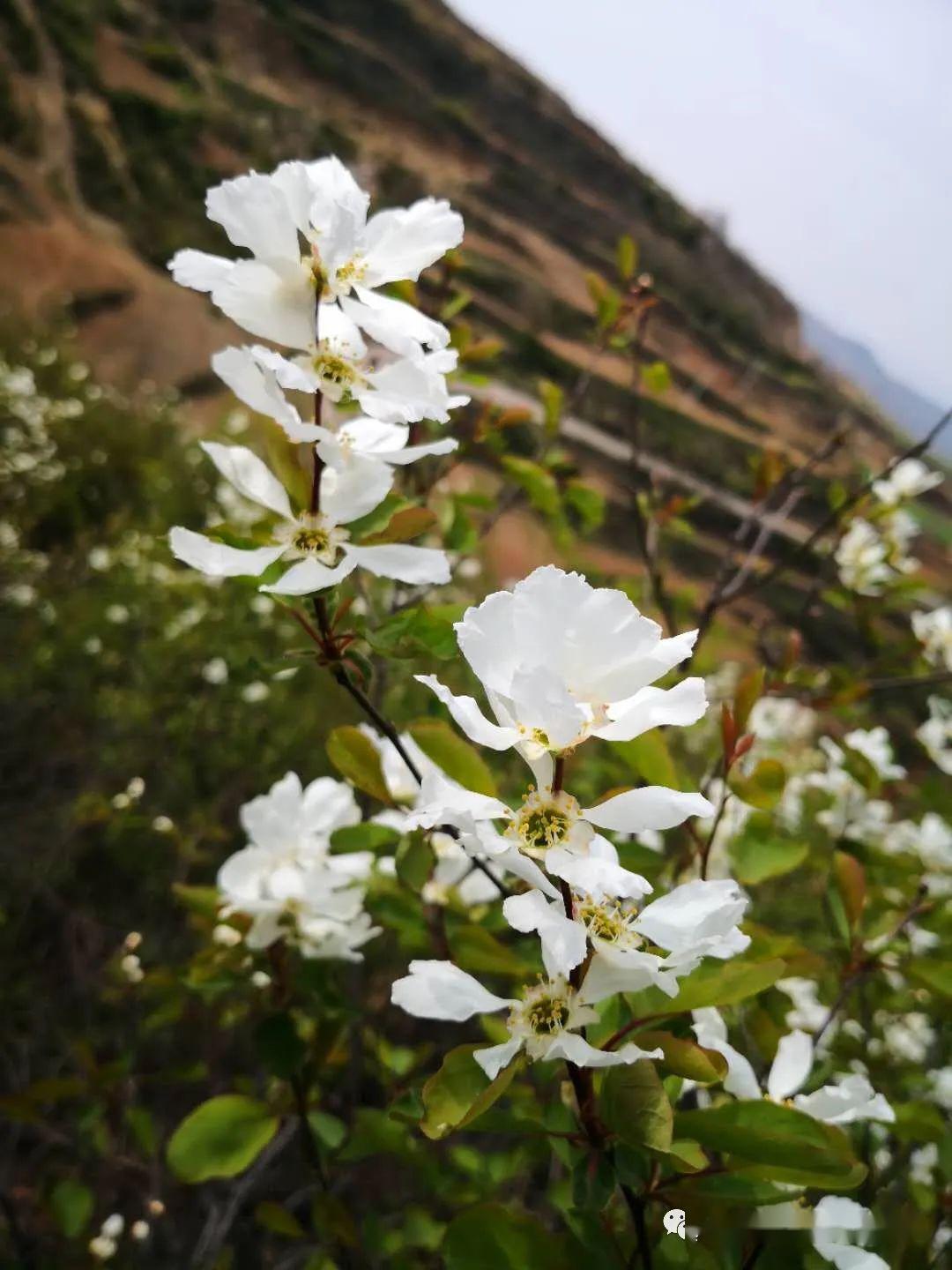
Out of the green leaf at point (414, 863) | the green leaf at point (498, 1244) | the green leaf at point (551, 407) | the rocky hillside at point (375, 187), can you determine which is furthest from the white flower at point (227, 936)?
the rocky hillside at point (375, 187)

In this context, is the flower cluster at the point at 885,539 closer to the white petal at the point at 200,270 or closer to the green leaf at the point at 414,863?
the green leaf at the point at 414,863

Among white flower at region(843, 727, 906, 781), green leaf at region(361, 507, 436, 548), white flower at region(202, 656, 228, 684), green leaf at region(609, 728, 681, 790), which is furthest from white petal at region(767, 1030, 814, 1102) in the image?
white flower at region(202, 656, 228, 684)

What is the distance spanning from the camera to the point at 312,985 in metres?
0.79

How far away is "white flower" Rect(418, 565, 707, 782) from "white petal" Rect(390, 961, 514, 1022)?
0.41ft

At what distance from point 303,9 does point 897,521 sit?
9.80m

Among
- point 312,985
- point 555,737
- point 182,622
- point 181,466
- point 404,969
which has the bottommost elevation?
point 181,466

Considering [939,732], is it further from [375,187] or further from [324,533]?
[375,187]

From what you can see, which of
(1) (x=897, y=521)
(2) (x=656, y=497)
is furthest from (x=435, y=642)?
(1) (x=897, y=521)

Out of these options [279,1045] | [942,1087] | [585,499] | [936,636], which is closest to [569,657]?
[279,1045]

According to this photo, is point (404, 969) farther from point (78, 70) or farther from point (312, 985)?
point (78, 70)

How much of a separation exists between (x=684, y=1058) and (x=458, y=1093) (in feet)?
0.38

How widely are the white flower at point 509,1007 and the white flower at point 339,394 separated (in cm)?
29

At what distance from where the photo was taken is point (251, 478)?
541 mm

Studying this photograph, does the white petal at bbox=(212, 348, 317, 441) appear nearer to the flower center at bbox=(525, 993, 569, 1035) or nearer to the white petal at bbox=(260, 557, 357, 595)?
the white petal at bbox=(260, 557, 357, 595)
